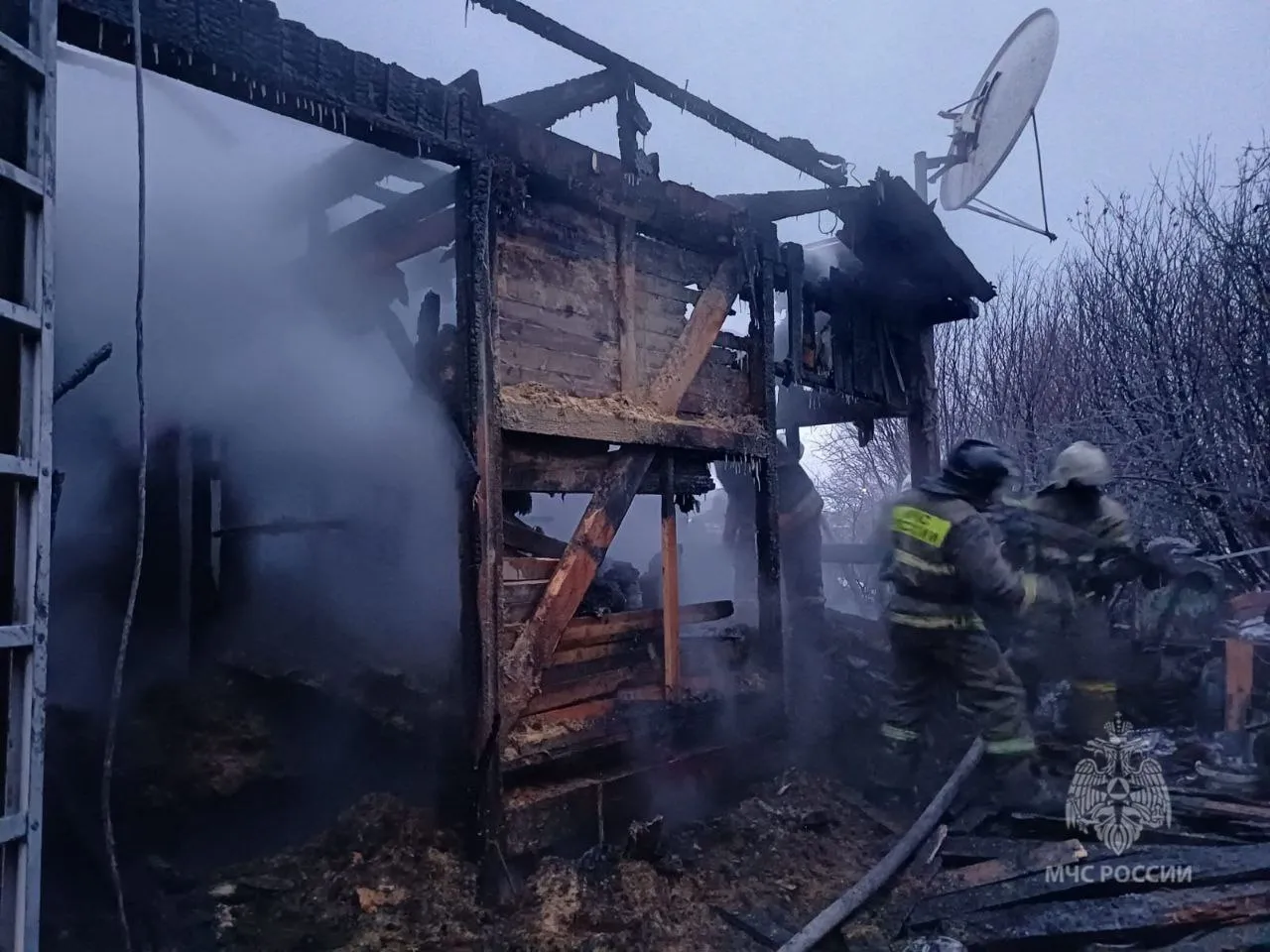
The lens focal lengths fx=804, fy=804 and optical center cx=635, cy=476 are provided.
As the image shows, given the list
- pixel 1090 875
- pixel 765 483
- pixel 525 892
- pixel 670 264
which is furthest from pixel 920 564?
pixel 525 892

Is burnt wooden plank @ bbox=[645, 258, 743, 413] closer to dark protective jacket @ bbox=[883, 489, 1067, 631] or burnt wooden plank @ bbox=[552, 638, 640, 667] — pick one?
burnt wooden plank @ bbox=[552, 638, 640, 667]

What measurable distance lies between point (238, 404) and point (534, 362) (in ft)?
15.2

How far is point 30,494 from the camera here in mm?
2504

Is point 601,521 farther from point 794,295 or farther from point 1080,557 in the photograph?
point 1080,557

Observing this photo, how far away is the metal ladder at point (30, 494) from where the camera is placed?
234 cm

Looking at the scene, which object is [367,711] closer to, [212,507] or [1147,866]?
[212,507]

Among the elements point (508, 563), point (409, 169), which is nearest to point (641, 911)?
point (508, 563)

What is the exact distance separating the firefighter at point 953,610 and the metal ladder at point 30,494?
4.65 metres

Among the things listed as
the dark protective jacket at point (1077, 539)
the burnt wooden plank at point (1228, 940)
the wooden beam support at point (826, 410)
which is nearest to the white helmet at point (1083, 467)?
the dark protective jacket at point (1077, 539)

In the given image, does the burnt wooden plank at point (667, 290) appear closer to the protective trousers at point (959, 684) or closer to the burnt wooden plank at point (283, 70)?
the burnt wooden plank at point (283, 70)

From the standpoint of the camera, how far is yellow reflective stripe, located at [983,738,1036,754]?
16.4 ft

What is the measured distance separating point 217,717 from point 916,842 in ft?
15.3

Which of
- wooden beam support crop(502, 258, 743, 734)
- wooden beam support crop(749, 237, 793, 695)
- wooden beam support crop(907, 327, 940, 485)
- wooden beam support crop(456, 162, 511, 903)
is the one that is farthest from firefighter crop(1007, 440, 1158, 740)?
wooden beam support crop(456, 162, 511, 903)

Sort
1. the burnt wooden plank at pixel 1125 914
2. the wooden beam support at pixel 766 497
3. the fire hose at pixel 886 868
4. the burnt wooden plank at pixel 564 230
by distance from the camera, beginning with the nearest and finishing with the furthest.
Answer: the burnt wooden plank at pixel 1125 914 < the fire hose at pixel 886 868 < the burnt wooden plank at pixel 564 230 < the wooden beam support at pixel 766 497
